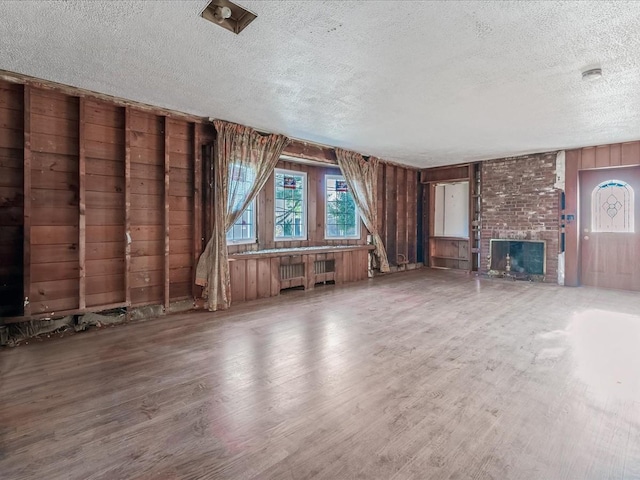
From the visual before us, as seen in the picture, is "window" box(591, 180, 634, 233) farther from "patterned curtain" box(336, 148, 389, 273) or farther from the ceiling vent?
the ceiling vent

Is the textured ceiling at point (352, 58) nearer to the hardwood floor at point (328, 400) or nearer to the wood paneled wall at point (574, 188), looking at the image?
the wood paneled wall at point (574, 188)

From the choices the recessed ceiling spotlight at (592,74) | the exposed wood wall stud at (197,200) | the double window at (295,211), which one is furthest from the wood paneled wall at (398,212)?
the recessed ceiling spotlight at (592,74)

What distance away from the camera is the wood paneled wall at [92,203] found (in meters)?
3.35

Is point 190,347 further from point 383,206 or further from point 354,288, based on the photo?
point 383,206

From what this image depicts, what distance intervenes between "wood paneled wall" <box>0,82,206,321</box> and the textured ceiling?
0.38m

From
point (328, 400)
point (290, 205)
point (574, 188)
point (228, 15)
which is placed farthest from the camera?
point (290, 205)

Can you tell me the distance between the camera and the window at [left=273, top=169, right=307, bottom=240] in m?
6.23

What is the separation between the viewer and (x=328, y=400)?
2.21 m

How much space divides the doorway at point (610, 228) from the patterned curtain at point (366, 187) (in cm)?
381

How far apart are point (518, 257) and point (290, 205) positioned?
16.2ft

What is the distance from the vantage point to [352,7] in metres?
2.18

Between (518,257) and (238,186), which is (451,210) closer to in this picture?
(518,257)

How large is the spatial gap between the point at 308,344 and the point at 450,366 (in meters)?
1.28

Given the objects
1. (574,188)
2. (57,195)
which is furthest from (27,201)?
(574,188)
